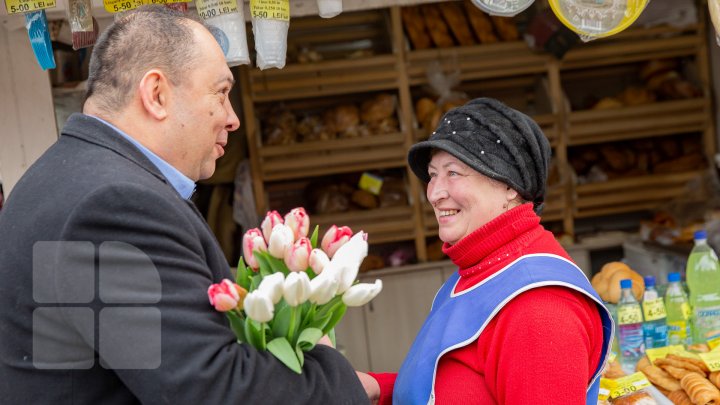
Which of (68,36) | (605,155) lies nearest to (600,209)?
(605,155)

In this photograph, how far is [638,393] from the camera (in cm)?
258

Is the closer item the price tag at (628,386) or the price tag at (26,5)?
the price tag at (26,5)

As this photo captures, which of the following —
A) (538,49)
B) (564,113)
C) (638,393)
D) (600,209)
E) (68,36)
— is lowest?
(600,209)

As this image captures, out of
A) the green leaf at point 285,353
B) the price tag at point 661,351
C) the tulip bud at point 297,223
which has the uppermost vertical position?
the tulip bud at point 297,223

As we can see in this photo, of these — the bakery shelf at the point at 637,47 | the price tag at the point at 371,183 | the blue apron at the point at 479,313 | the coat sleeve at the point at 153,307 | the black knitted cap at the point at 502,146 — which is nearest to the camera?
the coat sleeve at the point at 153,307

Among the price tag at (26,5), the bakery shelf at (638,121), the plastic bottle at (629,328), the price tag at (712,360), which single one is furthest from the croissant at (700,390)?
the bakery shelf at (638,121)

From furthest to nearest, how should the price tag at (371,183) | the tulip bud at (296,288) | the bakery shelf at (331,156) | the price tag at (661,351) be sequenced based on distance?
the price tag at (371,183) → the bakery shelf at (331,156) → the price tag at (661,351) → the tulip bud at (296,288)

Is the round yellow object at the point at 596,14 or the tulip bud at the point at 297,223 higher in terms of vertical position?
the round yellow object at the point at 596,14

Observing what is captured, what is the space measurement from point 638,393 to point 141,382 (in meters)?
1.88

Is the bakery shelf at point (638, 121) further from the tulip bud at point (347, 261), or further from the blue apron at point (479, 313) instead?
the tulip bud at point (347, 261)

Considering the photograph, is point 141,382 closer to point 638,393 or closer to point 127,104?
point 127,104

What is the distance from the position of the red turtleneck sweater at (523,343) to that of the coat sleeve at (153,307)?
0.64m

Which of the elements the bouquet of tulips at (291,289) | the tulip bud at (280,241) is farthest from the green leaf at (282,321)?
the tulip bud at (280,241)

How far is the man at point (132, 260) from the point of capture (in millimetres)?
1200
